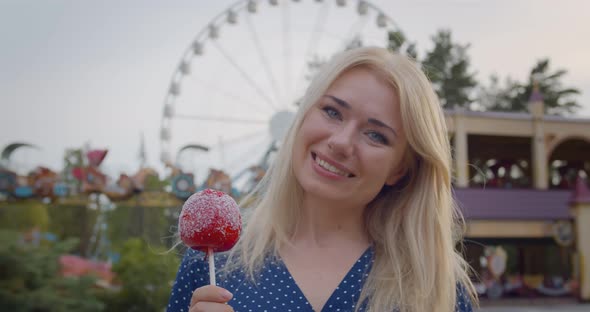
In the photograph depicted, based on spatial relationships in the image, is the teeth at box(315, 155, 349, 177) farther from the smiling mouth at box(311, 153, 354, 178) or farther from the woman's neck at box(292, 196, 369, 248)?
the woman's neck at box(292, 196, 369, 248)

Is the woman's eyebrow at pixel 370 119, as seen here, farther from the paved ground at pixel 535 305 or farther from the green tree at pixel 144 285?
the paved ground at pixel 535 305

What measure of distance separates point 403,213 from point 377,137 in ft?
1.07

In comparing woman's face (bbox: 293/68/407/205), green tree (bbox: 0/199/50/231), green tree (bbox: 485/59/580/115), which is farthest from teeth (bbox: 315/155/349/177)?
green tree (bbox: 485/59/580/115)

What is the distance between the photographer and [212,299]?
149 cm

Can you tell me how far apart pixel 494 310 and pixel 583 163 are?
8.05 meters

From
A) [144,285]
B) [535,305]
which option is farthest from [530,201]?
[144,285]

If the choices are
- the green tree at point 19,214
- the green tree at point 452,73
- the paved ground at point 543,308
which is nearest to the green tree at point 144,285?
the green tree at point 19,214

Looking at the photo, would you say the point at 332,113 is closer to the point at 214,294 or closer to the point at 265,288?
the point at 265,288

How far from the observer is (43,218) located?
15641mm

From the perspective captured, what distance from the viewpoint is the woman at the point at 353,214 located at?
1861 mm

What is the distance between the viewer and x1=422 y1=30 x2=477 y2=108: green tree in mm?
29886

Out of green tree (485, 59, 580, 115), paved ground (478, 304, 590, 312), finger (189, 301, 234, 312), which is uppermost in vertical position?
green tree (485, 59, 580, 115)

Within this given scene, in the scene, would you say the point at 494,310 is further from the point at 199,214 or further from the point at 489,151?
the point at 199,214

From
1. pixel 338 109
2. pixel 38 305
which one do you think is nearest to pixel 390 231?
pixel 338 109
